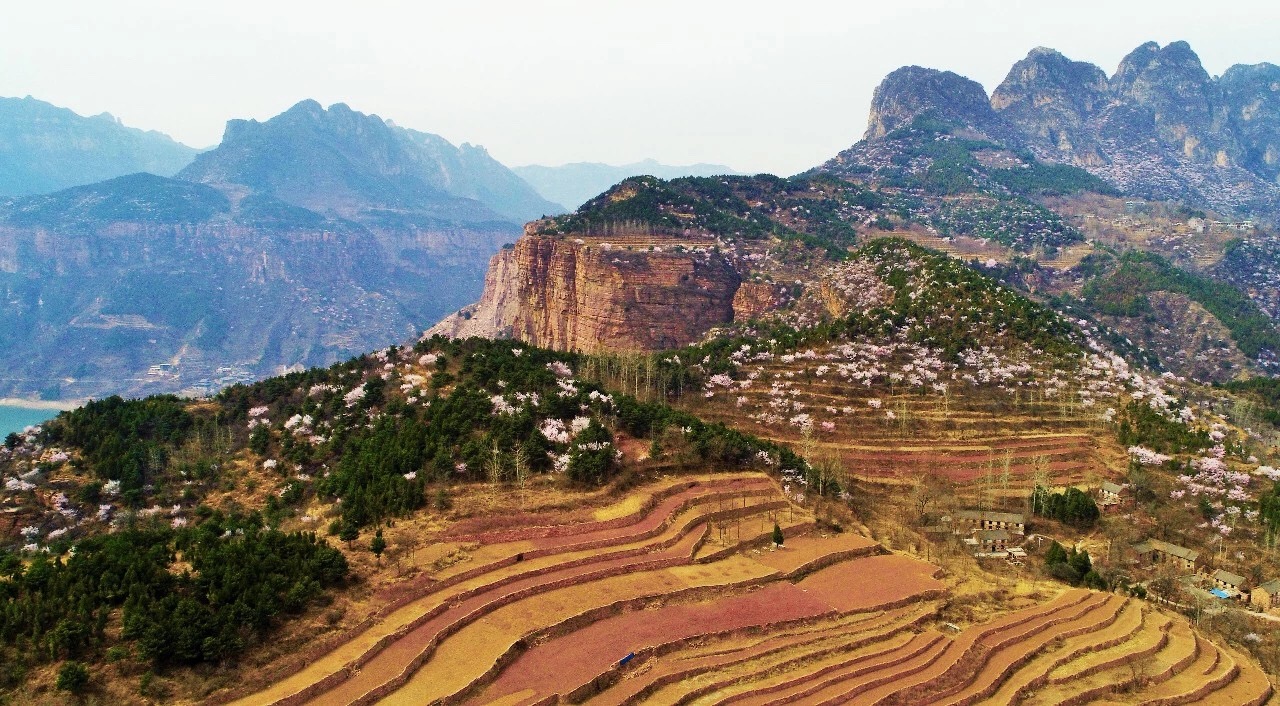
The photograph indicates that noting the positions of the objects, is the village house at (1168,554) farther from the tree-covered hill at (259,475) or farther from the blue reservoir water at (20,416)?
the blue reservoir water at (20,416)

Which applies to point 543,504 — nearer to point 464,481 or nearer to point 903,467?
point 464,481

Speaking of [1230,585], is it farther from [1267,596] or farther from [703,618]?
[703,618]

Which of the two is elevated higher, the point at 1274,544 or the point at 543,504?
the point at 543,504

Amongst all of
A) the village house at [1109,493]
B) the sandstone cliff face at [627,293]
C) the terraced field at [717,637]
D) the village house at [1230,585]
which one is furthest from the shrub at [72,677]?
the sandstone cliff face at [627,293]

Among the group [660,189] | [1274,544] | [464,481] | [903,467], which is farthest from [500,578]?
[660,189]

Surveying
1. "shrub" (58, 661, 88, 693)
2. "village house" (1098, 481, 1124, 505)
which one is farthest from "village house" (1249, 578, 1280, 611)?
"shrub" (58, 661, 88, 693)

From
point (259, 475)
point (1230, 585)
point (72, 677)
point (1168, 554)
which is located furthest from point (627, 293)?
point (72, 677)
